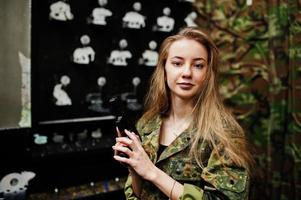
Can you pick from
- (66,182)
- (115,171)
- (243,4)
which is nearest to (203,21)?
(243,4)

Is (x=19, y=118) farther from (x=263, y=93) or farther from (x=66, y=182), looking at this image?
(x=263, y=93)

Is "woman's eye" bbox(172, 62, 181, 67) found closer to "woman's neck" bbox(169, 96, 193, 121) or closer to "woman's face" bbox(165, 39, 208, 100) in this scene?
"woman's face" bbox(165, 39, 208, 100)

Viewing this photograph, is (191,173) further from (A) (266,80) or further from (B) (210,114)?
(A) (266,80)

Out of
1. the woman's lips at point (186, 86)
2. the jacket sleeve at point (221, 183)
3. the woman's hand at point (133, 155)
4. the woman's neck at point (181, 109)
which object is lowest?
the jacket sleeve at point (221, 183)

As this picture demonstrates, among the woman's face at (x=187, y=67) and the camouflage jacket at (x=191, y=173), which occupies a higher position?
the woman's face at (x=187, y=67)

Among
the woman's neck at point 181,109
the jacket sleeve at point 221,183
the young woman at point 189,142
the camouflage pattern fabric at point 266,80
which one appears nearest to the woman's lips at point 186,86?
the young woman at point 189,142

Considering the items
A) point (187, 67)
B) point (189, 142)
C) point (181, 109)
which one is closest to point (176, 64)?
point (187, 67)

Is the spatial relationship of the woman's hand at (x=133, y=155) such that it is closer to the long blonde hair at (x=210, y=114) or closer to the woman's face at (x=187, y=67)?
the long blonde hair at (x=210, y=114)

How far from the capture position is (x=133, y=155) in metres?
1.18

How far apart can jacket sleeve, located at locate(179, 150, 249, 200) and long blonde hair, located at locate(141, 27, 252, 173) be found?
4 centimetres

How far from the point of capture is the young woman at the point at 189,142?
1203 millimetres

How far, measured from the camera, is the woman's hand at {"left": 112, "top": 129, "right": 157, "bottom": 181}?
117 cm

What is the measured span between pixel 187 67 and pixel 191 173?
0.46m

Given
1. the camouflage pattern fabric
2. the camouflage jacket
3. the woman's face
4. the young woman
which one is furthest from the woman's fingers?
the camouflage pattern fabric
